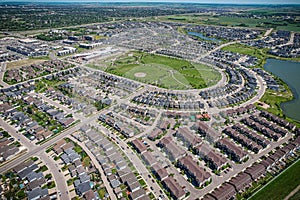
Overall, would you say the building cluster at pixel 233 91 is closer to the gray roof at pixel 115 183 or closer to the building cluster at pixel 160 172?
the building cluster at pixel 160 172

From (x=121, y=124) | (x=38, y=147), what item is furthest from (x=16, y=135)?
(x=121, y=124)

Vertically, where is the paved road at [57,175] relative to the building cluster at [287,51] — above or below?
below

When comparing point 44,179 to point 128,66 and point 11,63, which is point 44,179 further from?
point 11,63

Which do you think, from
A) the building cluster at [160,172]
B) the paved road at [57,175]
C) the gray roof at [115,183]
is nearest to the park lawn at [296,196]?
the building cluster at [160,172]

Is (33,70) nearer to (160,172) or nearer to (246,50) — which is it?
(160,172)

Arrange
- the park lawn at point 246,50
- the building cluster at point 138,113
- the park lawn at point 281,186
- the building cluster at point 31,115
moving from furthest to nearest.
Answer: the park lawn at point 246,50 < the building cluster at point 138,113 < the building cluster at point 31,115 < the park lawn at point 281,186

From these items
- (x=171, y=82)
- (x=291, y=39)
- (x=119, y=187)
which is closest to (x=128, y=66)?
(x=171, y=82)

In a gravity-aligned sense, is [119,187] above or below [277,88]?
below
